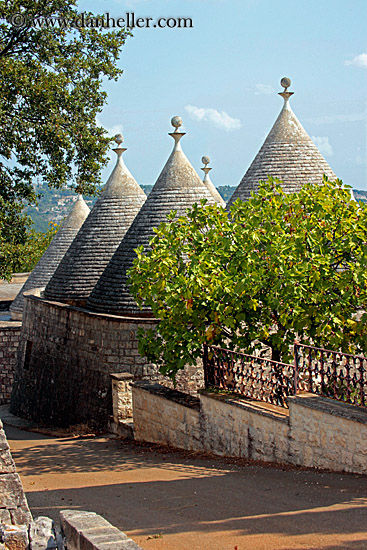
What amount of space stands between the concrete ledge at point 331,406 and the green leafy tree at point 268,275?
1.06 meters

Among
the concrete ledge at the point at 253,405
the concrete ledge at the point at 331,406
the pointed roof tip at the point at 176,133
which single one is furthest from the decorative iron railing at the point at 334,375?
the pointed roof tip at the point at 176,133

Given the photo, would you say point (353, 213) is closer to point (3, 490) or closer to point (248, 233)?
point (248, 233)

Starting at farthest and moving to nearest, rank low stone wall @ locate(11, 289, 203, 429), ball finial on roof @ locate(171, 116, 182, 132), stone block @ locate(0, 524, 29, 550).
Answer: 1. ball finial on roof @ locate(171, 116, 182, 132)
2. low stone wall @ locate(11, 289, 203, 429)
3. stone block @ locate(0, 524, 29, 550)

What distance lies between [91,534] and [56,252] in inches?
724

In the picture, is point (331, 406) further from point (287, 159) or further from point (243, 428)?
point (287, 159)

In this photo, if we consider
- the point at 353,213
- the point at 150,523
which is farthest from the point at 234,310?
the point at 150,523

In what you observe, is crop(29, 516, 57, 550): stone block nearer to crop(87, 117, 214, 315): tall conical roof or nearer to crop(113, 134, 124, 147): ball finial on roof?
crop(87, 117, 214, 315): tall conical roof

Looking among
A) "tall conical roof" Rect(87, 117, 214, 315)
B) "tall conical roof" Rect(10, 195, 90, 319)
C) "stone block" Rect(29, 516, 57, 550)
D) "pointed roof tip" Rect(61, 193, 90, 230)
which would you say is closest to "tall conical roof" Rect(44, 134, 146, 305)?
"tall conical roof" Rect(87, 117, 214, 315)

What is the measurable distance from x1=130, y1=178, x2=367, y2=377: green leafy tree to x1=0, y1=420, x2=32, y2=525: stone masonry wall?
484cm

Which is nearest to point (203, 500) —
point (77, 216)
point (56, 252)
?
point (56, 252)

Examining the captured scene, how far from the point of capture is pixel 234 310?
448 inches

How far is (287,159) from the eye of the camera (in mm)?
17062

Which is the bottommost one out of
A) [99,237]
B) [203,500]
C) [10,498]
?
[203,500]

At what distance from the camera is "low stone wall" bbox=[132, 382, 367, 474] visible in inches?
362
